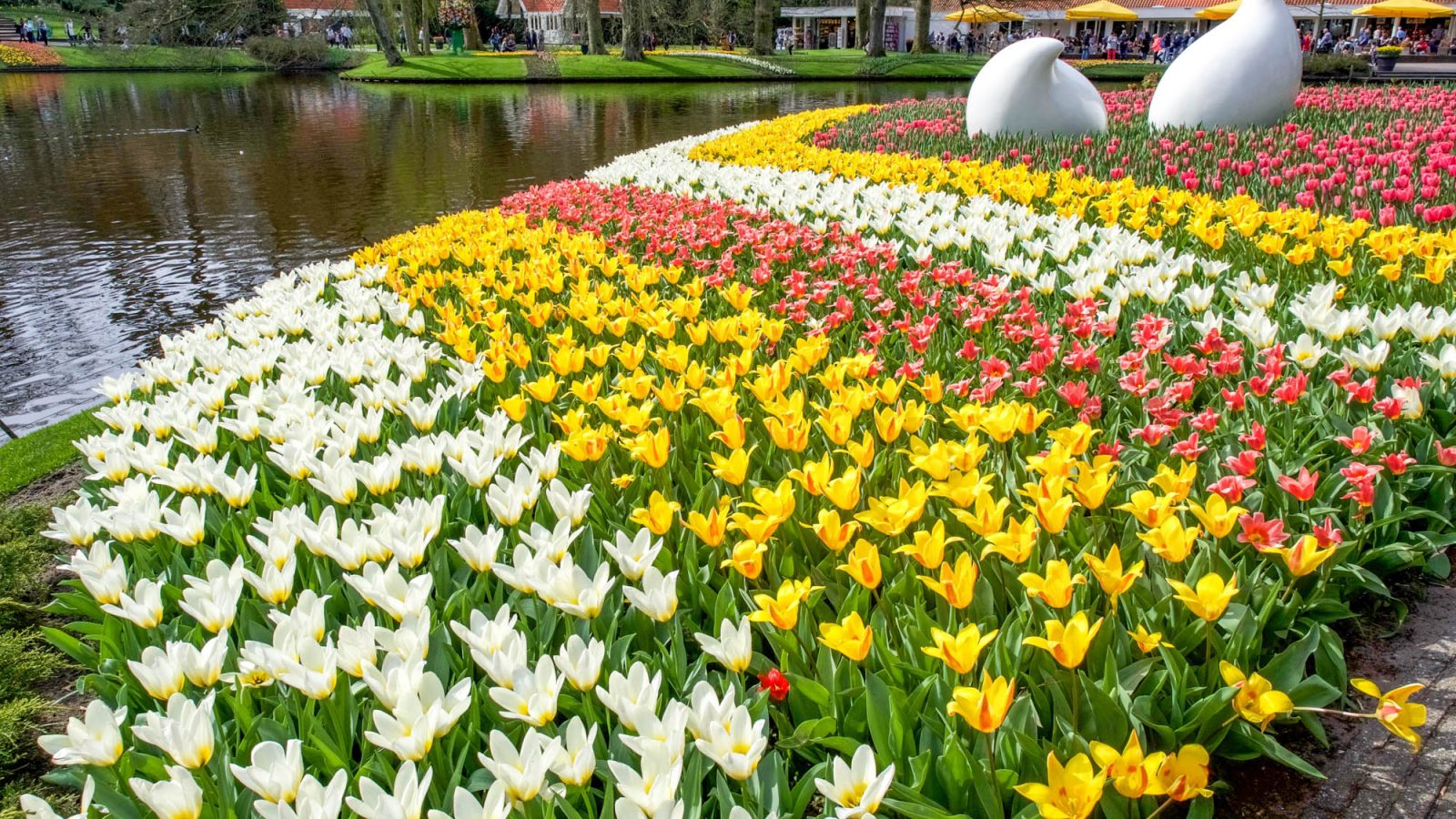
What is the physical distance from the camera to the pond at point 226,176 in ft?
28.4

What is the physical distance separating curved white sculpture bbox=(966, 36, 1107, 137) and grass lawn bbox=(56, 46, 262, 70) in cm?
3981

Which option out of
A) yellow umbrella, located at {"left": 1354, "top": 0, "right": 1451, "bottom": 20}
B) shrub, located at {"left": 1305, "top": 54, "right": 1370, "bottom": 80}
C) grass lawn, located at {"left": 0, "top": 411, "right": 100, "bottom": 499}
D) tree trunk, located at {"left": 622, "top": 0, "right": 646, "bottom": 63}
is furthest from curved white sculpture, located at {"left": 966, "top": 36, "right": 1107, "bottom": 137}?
yellow umbrella, located at {"left": 1354, "top": 0, "right": 1451, "bottom": 20}

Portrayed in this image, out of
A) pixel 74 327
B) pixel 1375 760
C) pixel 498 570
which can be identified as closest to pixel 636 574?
pixel 498 570

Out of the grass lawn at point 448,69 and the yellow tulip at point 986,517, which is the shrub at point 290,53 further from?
the yellow tulip at point 986,517

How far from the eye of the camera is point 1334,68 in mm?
27391

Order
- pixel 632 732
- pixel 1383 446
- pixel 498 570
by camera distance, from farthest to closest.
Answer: pixel 1383 446, pixel 498 570, pixel 632 732

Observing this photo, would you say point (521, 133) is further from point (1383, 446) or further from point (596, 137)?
point (1383, 446)

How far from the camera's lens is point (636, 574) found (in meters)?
2.10

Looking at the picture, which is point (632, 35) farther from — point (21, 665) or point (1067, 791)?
point (1067, 791)

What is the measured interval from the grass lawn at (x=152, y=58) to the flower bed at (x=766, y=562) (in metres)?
44.6

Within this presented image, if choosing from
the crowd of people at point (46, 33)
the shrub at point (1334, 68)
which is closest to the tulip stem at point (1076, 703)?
the shrub at point (1334, 68)

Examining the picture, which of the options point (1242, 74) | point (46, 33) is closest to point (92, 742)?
point (1242, 74)

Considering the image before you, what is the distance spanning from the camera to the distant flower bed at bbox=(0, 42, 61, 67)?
41.2 m

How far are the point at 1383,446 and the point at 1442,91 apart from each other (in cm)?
1179
